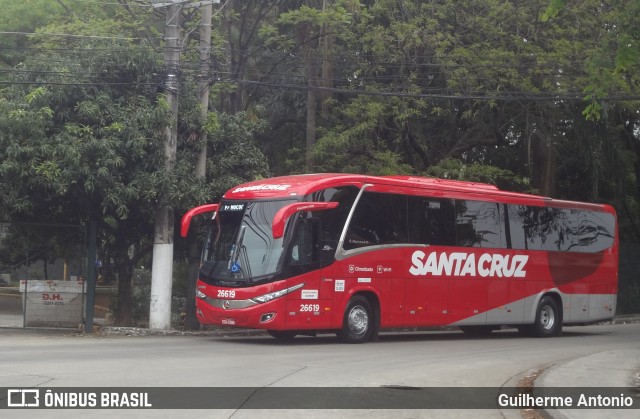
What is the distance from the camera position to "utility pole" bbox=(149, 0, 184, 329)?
22125mm

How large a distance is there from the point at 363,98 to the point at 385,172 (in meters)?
2.64

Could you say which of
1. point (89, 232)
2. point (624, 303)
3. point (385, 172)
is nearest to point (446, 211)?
point (385, 172)

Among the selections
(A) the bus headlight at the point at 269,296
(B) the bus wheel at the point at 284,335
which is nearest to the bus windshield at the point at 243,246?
(A) the bus headlight at the point at 269,296

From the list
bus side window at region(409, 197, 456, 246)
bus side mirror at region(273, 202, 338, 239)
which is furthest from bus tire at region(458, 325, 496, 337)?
bus side mirror at region(273, 202, 338, 239)

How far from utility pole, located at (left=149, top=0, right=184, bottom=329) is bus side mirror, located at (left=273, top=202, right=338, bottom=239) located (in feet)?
16.6

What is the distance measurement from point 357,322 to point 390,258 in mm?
1673

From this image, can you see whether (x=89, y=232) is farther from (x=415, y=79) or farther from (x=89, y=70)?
(x=415, y=79)

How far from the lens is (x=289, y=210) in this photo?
17.6m

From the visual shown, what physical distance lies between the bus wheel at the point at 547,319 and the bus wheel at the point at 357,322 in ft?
19.5

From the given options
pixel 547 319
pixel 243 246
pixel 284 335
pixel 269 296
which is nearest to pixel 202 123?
pixel 243 246

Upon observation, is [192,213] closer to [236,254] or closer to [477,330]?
[236,254]

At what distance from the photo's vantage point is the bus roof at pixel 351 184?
62.0 ft

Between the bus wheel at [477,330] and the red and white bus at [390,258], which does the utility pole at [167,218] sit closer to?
the red and white bus at [390,258]

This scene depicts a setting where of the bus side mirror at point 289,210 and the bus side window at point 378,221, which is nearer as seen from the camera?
the bus side mirror at point 289,210
